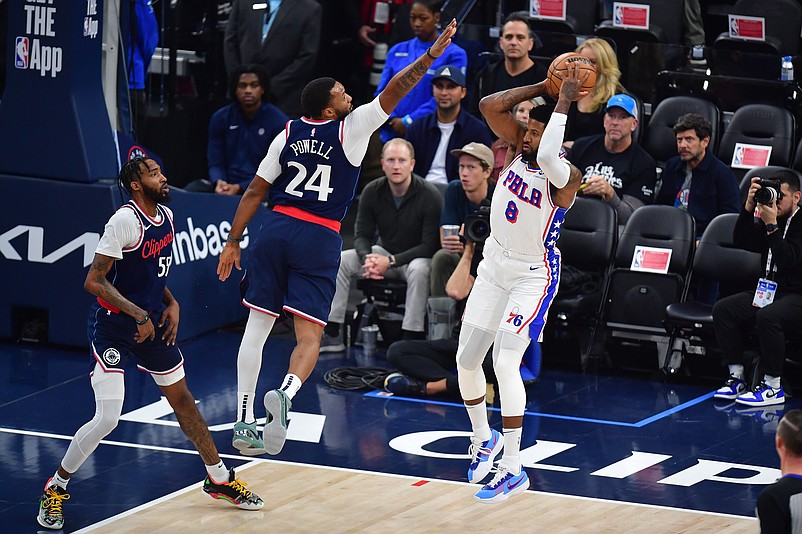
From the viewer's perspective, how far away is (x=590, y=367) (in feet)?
35.2

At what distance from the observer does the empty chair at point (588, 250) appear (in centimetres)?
1066

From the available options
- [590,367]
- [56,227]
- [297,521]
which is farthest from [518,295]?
[56,227]

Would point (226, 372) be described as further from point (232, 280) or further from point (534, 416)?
point (534, 416)

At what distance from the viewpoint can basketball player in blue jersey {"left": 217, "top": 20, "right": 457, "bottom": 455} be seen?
7.42 m

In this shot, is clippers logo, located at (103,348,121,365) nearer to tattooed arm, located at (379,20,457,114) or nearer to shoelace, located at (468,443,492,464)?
tattooed arm, located at (379,20,457,114)

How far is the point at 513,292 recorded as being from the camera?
7.46m

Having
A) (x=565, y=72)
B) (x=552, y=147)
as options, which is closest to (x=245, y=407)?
(x=552, y=147)

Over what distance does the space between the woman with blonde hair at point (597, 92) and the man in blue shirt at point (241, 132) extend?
2.69 meters

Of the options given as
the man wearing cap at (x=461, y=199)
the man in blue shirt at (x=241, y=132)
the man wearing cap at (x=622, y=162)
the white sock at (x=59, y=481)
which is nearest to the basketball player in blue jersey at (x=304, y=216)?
the white sock at (x=59, y=481)

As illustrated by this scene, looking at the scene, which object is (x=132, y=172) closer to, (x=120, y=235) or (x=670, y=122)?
(x=120, y=235)

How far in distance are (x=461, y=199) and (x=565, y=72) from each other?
361cm

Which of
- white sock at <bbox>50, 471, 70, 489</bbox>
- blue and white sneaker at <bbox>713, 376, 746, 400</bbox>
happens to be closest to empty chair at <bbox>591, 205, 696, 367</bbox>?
blue and white sneaker at <bbox>713, 376, 746, 400</bbox>

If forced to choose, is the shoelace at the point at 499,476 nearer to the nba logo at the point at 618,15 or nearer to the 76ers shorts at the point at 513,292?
the 76ers shorts at the point at 513,292

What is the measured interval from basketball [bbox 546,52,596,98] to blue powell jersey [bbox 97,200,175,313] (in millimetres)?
2240
